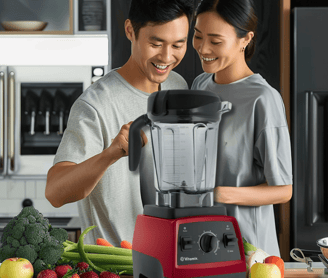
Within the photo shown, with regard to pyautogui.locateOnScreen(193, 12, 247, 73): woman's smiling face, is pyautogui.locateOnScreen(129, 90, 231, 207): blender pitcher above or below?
below

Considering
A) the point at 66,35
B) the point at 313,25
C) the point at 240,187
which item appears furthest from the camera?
the point at 66,35

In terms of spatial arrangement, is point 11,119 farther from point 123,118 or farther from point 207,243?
point 207,243

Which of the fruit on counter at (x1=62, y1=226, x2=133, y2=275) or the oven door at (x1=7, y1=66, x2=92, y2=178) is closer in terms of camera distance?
the fruit on counter at (x1=62, y1=226, x2=133, y2=275)

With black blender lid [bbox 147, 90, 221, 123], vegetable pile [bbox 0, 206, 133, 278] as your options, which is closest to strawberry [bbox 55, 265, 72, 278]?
vegetable pile [bbox 0, 206, 133, 278]

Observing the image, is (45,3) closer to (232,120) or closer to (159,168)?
(232,120)

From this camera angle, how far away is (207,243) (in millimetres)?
750

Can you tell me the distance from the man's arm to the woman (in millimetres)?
353

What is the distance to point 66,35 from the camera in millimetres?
2139

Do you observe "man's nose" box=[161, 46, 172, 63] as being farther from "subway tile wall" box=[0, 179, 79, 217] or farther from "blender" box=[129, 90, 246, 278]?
"subway tile wall" box=[0, 179, 79, 217]

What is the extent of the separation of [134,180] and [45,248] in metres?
0.45

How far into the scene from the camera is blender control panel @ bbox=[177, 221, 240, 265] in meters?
0.74

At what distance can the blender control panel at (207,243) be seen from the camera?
0.74 meters

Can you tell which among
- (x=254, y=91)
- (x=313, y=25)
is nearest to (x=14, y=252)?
(x=254, y=91)

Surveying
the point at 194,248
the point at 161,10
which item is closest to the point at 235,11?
the point at 161,10
